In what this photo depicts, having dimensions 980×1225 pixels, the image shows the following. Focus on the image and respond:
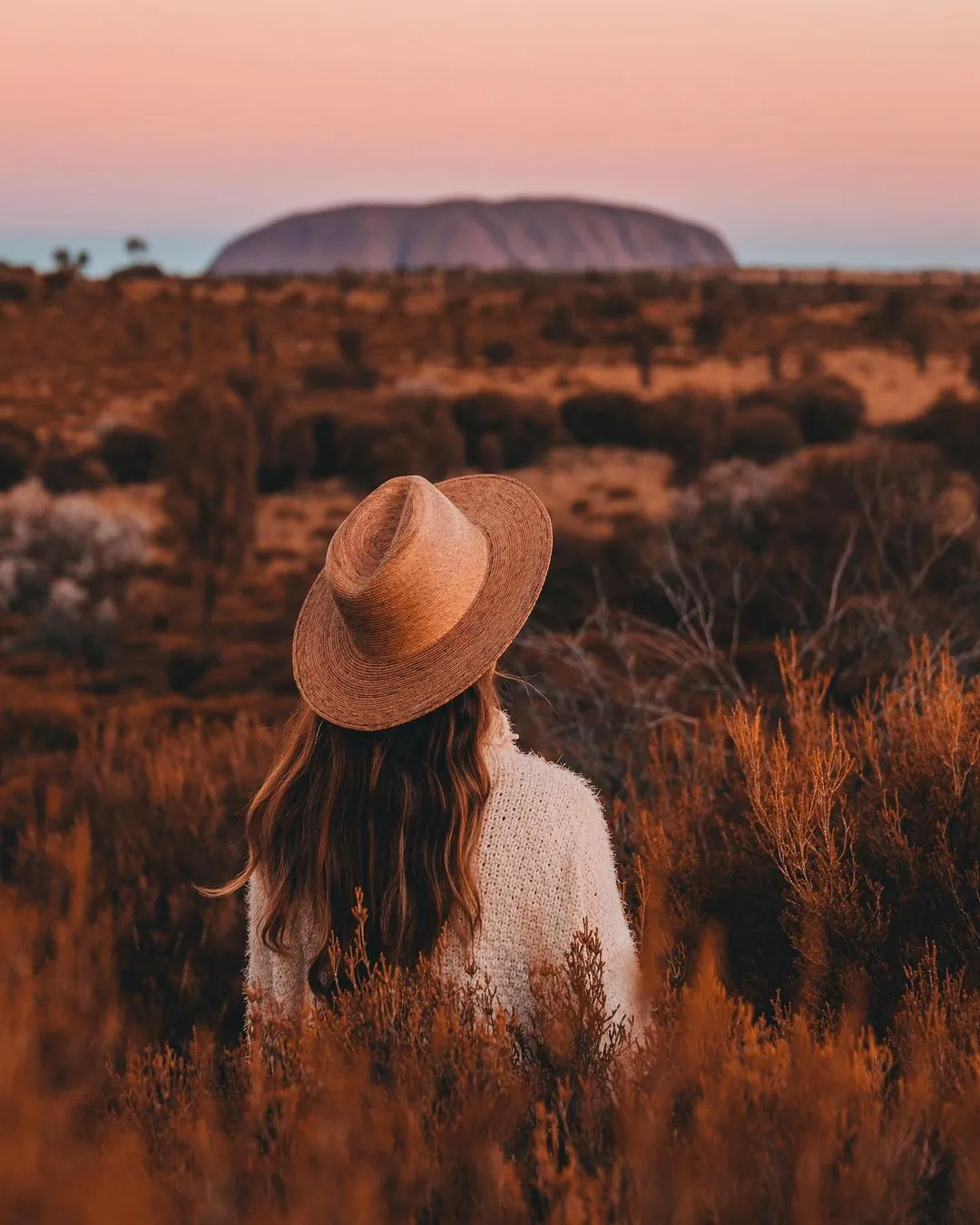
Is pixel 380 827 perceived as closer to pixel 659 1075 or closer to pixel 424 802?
Answer: pixel 424 802

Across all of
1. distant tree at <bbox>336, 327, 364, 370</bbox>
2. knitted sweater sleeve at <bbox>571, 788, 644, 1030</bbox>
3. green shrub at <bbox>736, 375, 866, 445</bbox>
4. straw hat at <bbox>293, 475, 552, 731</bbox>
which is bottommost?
knitted sweater sleeve at <bbox>571, 788, 644, 1030</bbox>

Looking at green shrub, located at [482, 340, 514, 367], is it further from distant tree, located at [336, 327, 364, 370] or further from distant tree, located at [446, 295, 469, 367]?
distant tree, located at [336, 327, 364, 370]

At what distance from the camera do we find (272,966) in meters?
2.37

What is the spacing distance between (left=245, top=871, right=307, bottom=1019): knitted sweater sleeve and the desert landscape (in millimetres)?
147

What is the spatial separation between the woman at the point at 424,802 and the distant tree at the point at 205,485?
474 inches

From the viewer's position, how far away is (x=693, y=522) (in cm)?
1447

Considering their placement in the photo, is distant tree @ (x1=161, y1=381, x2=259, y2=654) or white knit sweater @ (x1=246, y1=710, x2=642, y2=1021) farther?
distant tree @ (x1=161, y1=381, x2=259, y2=654)

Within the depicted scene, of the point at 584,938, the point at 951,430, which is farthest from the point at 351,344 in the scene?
the point at 584,938

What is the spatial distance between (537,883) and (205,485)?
42.5 feet

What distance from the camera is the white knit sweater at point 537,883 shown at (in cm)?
205

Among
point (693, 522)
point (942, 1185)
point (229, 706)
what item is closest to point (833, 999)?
point (942, 1185)

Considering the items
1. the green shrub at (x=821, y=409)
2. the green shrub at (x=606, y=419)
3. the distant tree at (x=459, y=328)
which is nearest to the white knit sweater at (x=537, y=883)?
the green shrub at (x=606, y=419)

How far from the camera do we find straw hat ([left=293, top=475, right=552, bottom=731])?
2125mm

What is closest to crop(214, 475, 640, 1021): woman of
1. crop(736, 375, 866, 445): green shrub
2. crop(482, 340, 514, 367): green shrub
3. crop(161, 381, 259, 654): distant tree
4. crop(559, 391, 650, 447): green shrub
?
crop(161, 381, 259, 654): distant tree
